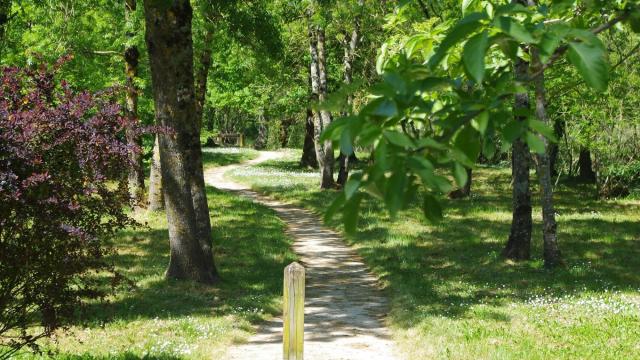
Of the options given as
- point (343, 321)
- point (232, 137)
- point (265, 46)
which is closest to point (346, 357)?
point (343, 321)

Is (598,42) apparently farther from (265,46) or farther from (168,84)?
(265,46)

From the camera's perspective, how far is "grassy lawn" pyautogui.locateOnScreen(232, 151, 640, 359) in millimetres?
8656

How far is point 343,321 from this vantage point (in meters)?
10.7

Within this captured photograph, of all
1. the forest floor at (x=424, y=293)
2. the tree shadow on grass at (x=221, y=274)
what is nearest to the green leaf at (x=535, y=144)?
the forest floor at (x=424, y=293)

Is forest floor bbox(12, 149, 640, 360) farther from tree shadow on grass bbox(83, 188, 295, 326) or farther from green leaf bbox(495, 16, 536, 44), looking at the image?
green leaf bbox(495, 16, 536, 44)

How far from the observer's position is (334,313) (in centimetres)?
1117

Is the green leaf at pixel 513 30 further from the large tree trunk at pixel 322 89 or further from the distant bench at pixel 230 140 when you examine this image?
the distant bench at pixel 230 140

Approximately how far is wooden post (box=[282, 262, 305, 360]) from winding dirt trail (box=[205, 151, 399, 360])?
2.64m

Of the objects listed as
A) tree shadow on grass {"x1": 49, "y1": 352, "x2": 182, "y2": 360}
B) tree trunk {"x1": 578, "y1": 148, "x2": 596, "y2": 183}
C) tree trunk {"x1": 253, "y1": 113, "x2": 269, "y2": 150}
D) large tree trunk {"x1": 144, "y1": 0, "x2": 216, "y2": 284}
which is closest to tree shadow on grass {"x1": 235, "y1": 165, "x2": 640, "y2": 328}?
tree shadow on grass {"x1": 49, "y1": 352, "x2": 182, "y2": 360}

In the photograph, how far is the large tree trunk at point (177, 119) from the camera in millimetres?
11672

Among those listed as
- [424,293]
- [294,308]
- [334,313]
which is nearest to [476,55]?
[294,308]

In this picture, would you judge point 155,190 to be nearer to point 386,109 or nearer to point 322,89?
point 322,89

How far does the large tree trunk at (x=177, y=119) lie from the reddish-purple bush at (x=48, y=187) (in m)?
4.48

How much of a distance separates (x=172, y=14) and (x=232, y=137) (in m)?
74.7
